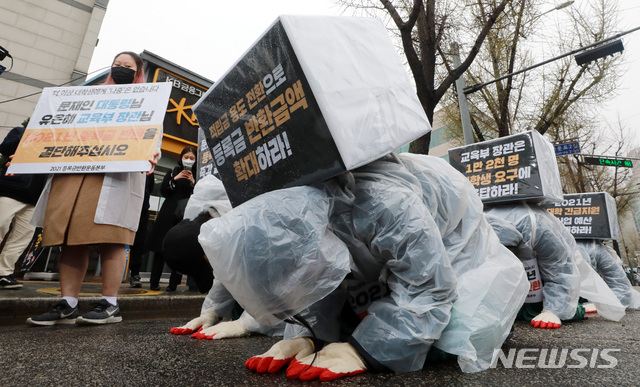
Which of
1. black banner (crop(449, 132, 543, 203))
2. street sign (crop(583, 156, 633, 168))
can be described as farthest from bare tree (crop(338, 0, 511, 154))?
street sign (crop(583, 156, 633, 168))

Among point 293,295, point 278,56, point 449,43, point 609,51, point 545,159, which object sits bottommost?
point 293,295

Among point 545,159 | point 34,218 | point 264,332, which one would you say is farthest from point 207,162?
point 545,159

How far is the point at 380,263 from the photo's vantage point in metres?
1.34

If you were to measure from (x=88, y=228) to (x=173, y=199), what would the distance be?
5.61ft

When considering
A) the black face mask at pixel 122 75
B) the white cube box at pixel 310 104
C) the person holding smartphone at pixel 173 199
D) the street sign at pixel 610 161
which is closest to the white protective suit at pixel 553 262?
the white cube box at pixel 310 104

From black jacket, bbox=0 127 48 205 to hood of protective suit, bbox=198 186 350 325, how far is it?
3.02 meters

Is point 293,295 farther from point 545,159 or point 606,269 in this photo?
point 606,269

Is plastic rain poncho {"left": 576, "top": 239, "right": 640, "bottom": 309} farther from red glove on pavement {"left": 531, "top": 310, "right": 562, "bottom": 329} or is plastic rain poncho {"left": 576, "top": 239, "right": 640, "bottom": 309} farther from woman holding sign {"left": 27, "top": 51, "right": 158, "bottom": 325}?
woman holding sign {"left": 27, "top": 51, "right": 158, "bottom": 325}

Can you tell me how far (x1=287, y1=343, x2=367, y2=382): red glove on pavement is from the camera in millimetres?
1058

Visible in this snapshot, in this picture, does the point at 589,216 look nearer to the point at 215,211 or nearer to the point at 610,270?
the point at 610,270

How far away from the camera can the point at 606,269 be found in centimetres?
525

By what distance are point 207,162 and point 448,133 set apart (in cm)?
1016

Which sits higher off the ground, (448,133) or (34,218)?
(448,133)

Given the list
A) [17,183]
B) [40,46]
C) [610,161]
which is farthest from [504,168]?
[40,46]
